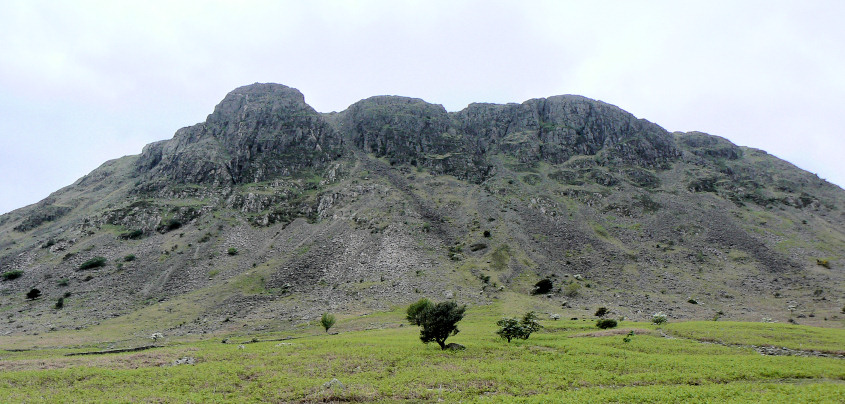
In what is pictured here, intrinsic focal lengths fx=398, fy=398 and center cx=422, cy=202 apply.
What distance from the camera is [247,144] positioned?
449 feet

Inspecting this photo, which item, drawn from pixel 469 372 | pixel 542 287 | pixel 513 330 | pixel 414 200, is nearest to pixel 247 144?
pixel 414 200

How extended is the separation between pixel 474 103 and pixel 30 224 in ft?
521

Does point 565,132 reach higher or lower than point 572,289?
higher

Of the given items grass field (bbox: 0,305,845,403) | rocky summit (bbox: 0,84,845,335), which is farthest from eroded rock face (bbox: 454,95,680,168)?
grass field (bbox: 0,305,845,403)

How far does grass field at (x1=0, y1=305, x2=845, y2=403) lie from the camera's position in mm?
22891

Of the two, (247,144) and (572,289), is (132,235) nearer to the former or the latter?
(247,144)

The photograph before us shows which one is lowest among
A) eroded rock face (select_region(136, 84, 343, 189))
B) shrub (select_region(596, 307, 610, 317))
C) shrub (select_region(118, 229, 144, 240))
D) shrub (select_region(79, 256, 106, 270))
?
shrub (select_region(596, 307, 610, 317))

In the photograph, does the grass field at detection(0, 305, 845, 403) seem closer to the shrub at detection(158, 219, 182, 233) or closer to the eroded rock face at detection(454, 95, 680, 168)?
the shrub at detection(158, 219, 182, 233)

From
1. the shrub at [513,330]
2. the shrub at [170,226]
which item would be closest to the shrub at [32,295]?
the shrub at [170,226]

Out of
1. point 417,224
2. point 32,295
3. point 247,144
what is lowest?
point 32,295

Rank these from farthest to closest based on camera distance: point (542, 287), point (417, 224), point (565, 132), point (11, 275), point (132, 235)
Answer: point (565, 132) < point (417, 224) < point (132, 235) < point (11, 275) < point (542, 287)

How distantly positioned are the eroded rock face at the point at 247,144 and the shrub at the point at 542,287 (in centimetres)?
8781

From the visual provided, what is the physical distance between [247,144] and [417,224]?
73.5 meters

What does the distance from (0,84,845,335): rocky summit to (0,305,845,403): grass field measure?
24.9 metres
